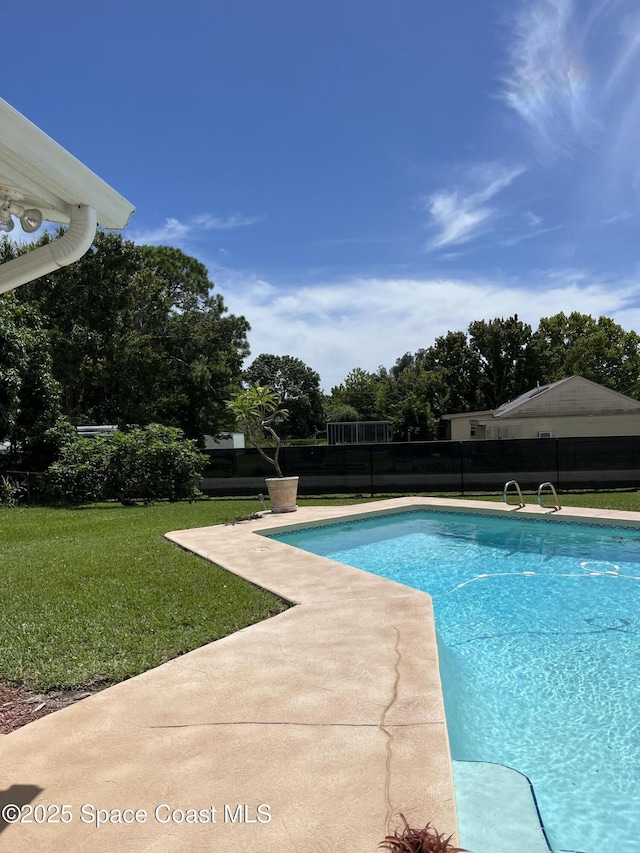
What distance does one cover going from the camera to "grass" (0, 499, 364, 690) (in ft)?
12.3

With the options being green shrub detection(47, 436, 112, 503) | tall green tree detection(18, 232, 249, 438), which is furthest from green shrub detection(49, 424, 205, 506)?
tall green tree detection(18, 232, 249, 438)

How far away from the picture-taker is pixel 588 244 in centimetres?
2247

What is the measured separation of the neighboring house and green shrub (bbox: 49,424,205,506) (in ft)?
54.8

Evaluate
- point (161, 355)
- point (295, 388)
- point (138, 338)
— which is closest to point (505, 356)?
point (295, 388)

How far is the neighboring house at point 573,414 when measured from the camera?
2489 cm

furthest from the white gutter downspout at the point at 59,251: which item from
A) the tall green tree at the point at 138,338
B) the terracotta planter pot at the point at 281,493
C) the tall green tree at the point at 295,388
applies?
the tall green tree at the point at 295,388

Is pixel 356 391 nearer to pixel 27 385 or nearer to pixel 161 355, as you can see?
pixel 161 355

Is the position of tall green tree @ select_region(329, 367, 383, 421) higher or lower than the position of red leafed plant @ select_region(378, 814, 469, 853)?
higher

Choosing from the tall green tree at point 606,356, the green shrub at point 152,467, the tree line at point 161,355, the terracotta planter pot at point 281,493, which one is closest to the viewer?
the terracotta planter pot at point 281,493

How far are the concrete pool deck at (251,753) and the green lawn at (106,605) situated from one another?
15.0 inches

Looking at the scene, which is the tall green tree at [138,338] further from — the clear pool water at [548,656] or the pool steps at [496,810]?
the pool steps at [496,810]

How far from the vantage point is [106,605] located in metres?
4.98

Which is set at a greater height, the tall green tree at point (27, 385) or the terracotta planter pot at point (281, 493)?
the tall green tree at point (27, 385)

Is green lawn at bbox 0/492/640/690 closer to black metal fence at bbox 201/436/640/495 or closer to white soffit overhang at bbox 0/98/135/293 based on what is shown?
white soffit overhang at bbox 0/98/135/293
